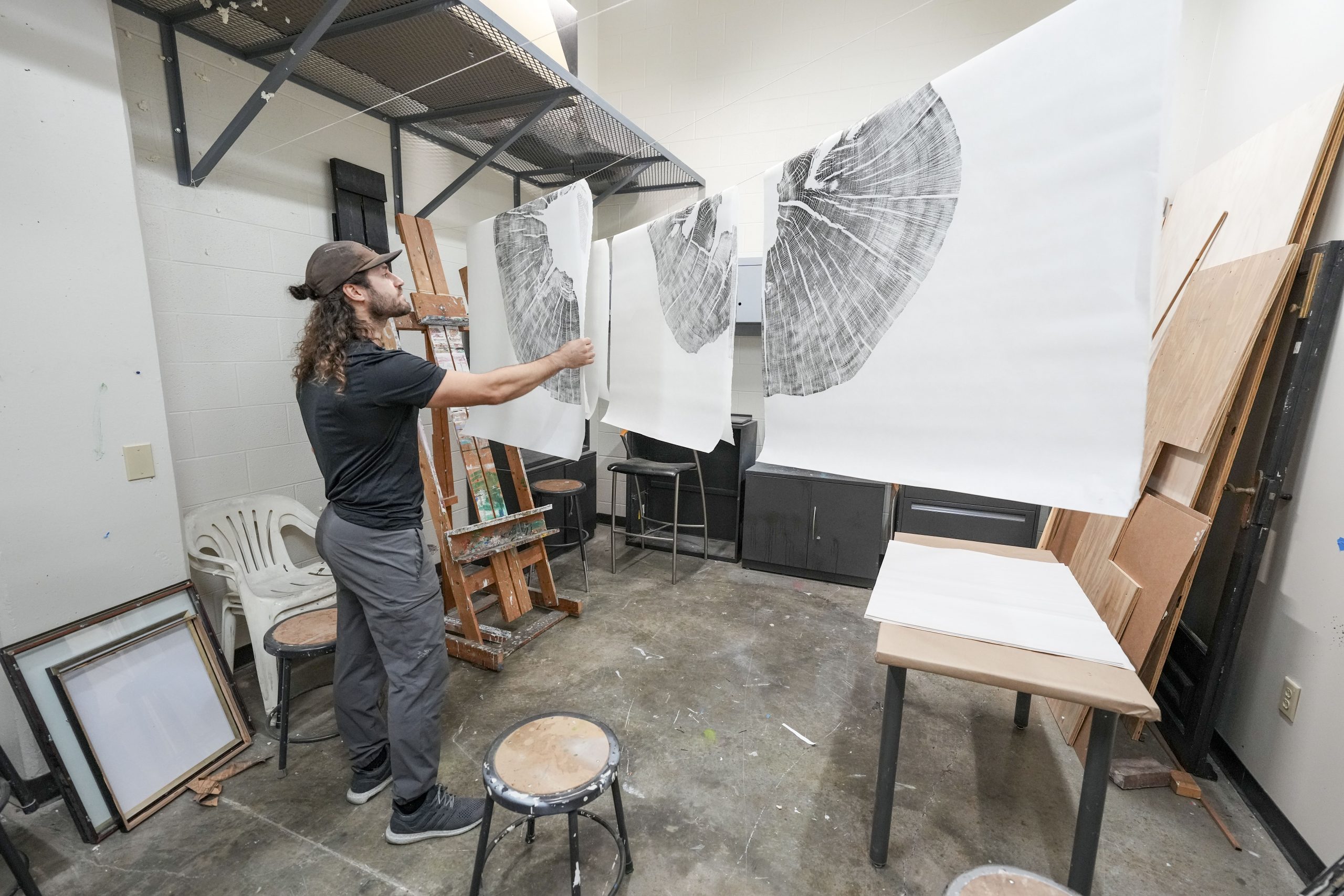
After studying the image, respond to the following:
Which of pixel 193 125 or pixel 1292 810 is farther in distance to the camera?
pixel 193 125

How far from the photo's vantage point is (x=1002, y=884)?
2.71ft

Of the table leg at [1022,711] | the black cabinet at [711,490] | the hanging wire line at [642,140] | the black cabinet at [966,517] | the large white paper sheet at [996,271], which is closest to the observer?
the large white paper sheet at [996,271]

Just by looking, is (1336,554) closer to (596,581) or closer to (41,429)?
(596,581)

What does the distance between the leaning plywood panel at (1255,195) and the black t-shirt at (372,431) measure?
5.23 feet

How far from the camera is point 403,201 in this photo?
2650mm

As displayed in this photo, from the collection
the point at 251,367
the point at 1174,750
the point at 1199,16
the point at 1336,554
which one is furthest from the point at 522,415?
the point at 1199,16

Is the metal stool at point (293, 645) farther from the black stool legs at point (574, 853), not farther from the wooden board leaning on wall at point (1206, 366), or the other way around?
the wooden board leaning on wall at point (1206, 366)

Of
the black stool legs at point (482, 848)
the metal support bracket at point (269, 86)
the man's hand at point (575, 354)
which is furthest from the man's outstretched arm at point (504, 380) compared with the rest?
the metal support bracket at point (269, 86)

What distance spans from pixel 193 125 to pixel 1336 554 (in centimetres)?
351

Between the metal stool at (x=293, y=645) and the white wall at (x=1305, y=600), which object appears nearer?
the white wall at (x=1305, y=600)

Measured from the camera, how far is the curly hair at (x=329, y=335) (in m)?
1.29

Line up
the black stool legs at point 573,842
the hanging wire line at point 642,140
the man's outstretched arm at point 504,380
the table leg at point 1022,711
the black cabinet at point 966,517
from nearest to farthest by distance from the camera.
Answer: the black stool legs at point 573,842 < the man's outstretched arm at point 504,380 < the table leg at point 1022,711 < the hanging wire line at point 642,140 < the black cabinet at point 966,517

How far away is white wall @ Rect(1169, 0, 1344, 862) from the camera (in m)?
1.30

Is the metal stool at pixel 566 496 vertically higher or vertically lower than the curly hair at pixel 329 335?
lower
